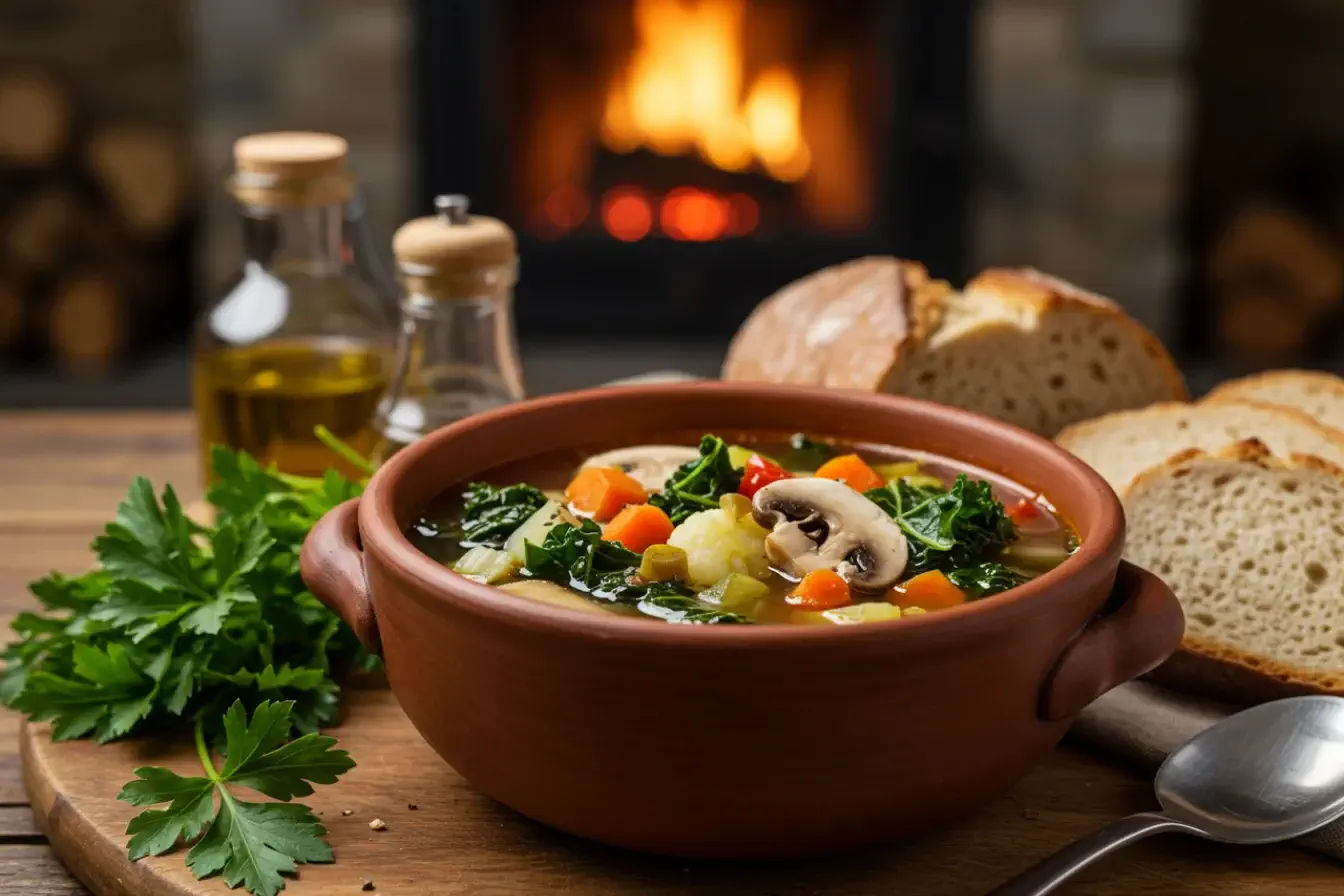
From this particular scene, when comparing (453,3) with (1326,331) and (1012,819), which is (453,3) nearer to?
(1326,331)

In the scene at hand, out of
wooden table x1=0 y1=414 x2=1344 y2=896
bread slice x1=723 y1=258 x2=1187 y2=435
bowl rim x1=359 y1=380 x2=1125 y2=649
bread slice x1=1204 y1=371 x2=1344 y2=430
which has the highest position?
bowl rim x1=359 y1=380 x2=1125 y2=649

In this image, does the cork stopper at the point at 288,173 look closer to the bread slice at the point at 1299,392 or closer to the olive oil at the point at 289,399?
the olive oil at the point at 289,399

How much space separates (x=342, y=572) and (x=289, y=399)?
0.79 m

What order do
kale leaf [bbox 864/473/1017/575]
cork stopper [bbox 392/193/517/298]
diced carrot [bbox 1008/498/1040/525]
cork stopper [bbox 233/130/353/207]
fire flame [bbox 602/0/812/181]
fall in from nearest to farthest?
1. kale leaf [bbox 864/473/1017/575]
2. diced carrot [bbox 1008/498/1040/525]
3. cork stopper [bbox 392/193/517/298]
4. cork stopper [bbox 233/130/353/207]
5. fire flame [bbox 602/0/812/181]

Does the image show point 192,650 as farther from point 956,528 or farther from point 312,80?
point 312,80

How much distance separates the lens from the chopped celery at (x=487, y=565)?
1.56 m

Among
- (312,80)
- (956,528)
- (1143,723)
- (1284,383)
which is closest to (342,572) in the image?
(956,528)

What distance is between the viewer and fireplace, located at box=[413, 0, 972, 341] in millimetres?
4496

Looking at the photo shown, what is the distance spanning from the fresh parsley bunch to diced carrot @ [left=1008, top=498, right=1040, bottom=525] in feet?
2.34

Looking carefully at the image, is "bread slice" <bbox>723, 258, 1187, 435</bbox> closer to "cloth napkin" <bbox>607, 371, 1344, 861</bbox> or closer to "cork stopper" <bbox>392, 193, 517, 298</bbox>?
"cork stopper" <bbox>392, 193, 517, 298</bbox>

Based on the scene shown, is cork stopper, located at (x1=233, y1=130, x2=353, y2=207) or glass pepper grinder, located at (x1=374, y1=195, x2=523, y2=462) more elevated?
cork stopper, located at (x1=233, y1=130, x2=353, y2=207)

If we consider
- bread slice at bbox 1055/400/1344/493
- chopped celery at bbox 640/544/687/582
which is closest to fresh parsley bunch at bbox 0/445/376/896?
chopped celery at bbox 640/544/687/582

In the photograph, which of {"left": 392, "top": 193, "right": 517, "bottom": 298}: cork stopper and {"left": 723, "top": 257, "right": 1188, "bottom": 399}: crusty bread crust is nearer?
{"left": 392, "top": 193, "right": 517, "bottom": 298}: cork stopper

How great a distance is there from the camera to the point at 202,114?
4500 millimetres
